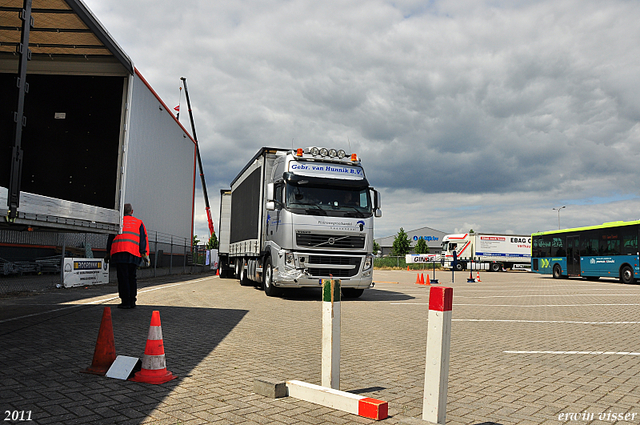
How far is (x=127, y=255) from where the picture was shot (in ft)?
30.2

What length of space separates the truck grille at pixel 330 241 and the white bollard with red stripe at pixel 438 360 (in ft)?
29.0

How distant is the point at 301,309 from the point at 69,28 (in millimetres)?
7940

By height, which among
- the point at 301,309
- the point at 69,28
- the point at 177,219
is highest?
the point at 69,28

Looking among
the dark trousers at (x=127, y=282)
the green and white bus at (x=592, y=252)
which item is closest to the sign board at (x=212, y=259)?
the green and white bus at (x=592, y=252)

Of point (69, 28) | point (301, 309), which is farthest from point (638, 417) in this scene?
point (69, 28)

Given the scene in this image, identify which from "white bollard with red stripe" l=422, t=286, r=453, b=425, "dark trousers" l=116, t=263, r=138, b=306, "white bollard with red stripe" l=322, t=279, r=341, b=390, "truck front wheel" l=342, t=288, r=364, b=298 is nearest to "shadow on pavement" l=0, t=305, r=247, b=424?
"dark trousers" l=116, t=263, r=138, b=306

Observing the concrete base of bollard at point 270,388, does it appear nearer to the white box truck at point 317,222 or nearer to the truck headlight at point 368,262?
the white box truck at point 317,222

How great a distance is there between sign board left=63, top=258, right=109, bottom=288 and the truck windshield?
22.7 feet

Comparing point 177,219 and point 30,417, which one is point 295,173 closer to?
point 30,417

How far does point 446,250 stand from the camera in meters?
51.0

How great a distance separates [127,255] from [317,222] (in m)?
4.72

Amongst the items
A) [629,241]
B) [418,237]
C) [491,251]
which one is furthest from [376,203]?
[418,237]

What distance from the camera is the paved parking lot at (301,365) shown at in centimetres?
368

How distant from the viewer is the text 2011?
3311 mm
